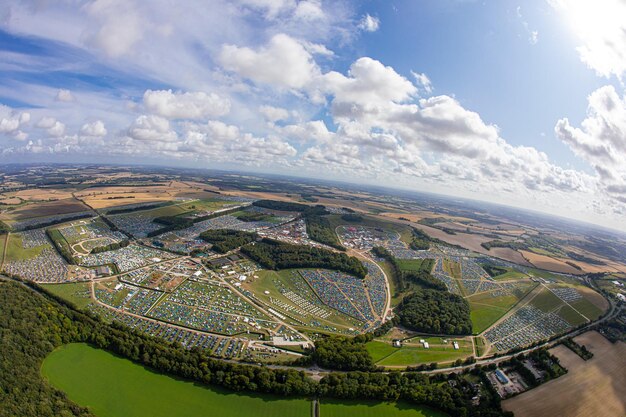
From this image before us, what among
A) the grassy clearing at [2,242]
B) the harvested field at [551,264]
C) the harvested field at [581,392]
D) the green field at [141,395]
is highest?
the harvested field at [551,264]

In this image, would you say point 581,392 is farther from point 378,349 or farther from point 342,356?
point 342,356

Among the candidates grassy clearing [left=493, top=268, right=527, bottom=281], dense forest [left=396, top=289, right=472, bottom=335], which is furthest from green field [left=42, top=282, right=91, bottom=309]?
grassy clearing [left=493, top=268, right=527, bottom=281]

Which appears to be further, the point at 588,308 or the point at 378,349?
the point at 588,308

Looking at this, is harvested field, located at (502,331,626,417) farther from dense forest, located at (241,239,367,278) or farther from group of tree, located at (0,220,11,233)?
group of tree, located at (0,220,11,233)

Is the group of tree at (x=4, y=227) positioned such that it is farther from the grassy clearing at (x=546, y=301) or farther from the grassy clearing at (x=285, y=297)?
the grassy clearing at (x=546, y=301)

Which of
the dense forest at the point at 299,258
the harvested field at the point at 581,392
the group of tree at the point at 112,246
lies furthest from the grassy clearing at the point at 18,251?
the harvested field at the point at 581,392

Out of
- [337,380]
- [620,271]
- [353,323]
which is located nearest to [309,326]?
[353,323]

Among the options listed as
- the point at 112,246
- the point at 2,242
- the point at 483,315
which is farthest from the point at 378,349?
the point at 2,242
